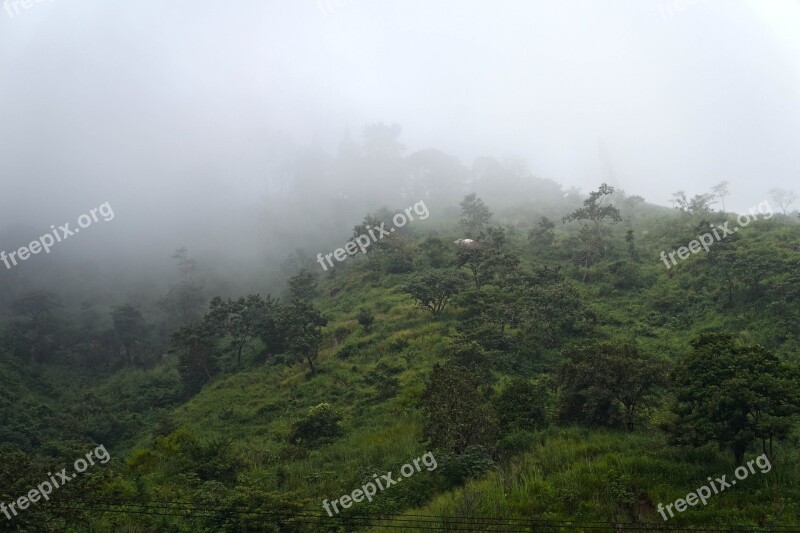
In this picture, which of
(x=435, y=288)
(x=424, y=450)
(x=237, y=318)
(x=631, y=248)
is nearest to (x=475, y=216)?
(x=631, y=248)

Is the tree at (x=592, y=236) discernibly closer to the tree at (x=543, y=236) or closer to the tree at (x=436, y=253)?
the tree at (x=543, y=236)

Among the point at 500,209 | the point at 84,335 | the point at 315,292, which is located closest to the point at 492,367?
the point at 315,292

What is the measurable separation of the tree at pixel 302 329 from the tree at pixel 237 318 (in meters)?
5.92

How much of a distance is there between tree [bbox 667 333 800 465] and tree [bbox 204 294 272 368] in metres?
31.2

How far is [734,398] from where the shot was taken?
13125 mm

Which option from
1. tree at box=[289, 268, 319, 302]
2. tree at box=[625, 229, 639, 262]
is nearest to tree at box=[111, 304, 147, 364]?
tree at box=[289, 268, 319, 302]

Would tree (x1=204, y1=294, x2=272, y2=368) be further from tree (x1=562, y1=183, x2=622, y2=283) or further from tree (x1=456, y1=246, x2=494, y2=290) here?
tree (x1=562, y1=183, x2=622, y2=283)

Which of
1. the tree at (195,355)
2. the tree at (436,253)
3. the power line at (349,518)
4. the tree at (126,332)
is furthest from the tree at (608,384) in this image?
the tree at (126,332)

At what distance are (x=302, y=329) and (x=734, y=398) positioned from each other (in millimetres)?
24519

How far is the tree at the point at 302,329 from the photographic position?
31.6m

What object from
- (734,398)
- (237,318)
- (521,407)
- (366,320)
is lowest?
(734,398)

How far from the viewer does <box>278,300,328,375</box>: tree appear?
31.6 m

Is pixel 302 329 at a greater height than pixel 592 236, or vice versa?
pixel 302 329

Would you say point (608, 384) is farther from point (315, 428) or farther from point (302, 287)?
point (302, 287)
